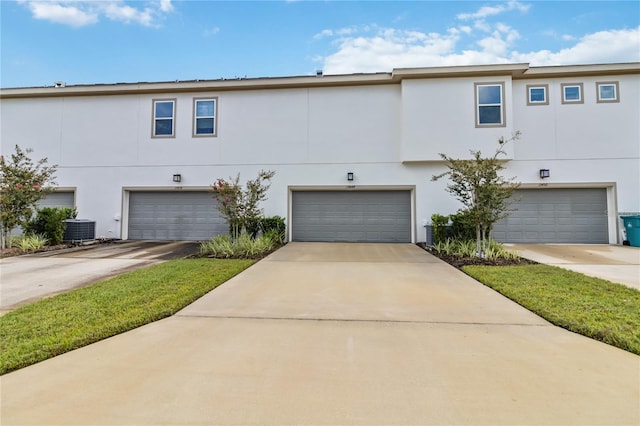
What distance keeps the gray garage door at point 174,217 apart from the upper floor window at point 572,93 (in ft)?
41.7

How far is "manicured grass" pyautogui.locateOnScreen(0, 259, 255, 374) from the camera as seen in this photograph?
2883mm

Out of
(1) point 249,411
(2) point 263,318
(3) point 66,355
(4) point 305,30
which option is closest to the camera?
(1) point 249,411

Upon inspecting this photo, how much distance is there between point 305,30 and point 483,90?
6622 millimetres

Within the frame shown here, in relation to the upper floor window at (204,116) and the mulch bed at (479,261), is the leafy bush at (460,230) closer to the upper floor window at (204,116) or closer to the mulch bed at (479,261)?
the mulch bed at (479,261)

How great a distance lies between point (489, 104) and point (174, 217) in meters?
12.1

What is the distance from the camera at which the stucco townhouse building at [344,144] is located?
1040 cm

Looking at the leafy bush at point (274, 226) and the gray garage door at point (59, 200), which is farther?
the gray garage door at point (59, 200)

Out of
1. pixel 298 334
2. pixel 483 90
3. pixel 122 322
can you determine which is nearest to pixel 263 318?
pixel 298 334

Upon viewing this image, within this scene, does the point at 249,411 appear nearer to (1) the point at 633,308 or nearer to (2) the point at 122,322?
(2) the point at 122,322

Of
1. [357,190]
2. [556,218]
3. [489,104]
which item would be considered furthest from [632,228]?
[357,190]

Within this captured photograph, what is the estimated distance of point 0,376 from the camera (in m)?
2.41

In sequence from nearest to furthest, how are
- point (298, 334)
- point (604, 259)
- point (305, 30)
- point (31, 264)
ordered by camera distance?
point (298, 334) < point (31, 264) < point (604, 259) < point (305, 30)

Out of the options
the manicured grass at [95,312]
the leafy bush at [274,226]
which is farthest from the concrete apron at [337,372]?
the leafy bush at [274,226]

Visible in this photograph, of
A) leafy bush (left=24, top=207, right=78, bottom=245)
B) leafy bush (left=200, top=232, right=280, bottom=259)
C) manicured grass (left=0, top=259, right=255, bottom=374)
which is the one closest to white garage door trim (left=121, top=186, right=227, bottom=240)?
leafy bush (left=24, top=207, right=78, bottom=245)
